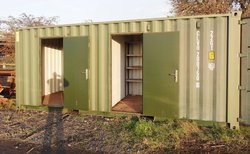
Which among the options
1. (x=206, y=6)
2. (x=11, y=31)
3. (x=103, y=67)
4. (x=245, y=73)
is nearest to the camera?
(x=245, y=73)

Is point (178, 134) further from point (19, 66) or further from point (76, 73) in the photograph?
point (19, 66)

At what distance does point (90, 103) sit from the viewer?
8.76 metres

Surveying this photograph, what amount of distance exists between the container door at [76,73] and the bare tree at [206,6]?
36.3 ft

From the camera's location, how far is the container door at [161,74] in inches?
299

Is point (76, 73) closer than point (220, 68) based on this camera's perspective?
No

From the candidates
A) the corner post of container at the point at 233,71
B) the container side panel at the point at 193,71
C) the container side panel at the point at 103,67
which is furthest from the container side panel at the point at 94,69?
the corner post of container at the point at 233,71

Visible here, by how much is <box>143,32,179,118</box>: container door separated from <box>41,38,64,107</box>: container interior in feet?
13.8

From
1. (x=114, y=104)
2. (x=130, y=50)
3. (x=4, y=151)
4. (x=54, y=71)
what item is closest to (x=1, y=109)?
(x=54, y=71)

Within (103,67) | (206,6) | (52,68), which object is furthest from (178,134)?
(206,6)

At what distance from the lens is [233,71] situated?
7.10m

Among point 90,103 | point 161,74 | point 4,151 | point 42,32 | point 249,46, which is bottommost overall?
point 4,151

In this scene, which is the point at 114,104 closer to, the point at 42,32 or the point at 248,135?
the point at 42,32

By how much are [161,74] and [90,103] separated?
242cm

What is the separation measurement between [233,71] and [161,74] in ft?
5.96
